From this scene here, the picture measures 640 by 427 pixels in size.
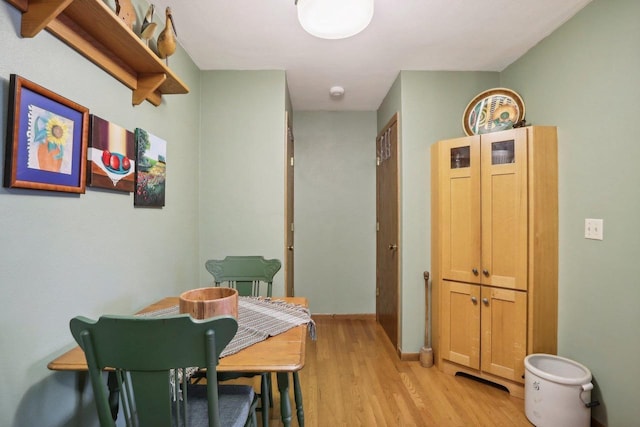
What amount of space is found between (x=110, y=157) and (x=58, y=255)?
0.50 meters

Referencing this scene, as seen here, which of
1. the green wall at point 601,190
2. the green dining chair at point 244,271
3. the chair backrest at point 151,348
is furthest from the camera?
the green dining chair at point 244,271

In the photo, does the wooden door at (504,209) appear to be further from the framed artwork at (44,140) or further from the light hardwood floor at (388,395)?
the framed artwork at (44,140)

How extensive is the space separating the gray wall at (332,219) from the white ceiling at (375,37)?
0.84 metres

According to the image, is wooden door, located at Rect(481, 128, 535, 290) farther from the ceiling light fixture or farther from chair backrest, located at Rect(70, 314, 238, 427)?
chair backrest, located at Rect(70, 314, 238, 427)

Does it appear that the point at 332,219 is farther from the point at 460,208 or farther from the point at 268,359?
the point at 268,359

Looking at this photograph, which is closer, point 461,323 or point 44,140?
point 44,140

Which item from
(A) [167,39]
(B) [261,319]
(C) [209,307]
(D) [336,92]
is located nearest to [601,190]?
(B) [261,319]

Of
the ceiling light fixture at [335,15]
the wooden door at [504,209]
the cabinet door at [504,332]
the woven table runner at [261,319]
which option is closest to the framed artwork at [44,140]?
the woven table runner at [261,319]

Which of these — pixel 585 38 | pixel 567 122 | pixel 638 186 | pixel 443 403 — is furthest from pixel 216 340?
pixel 585 38

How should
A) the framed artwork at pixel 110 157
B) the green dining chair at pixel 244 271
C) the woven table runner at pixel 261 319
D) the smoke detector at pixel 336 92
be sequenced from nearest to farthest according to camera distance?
1. the woven table runner at pixel 261 319
2. the framed artwork at pixel 110 157
3. the green dining chair at pixel 244 271
4. the smoke detector at pixel 336 92

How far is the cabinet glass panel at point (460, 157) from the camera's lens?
91.8 inches

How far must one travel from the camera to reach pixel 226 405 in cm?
120

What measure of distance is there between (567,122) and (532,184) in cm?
44

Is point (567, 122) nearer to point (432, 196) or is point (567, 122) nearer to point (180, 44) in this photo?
point (432, 196)
